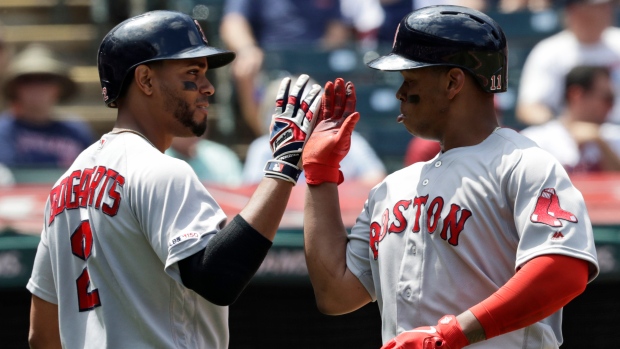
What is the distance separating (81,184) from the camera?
8.60 ft

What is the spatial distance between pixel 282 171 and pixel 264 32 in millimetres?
4741

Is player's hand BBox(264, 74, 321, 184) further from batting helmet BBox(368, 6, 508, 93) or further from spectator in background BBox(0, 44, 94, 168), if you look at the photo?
spectator in background BBox(0, 44, 94, 168)

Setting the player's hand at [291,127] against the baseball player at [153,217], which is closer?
the baseball player at [153,217]

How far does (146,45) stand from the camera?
8.67 feet

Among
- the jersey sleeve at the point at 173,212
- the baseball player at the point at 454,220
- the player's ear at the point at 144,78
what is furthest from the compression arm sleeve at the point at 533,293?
the player's ear at the point at 144,78

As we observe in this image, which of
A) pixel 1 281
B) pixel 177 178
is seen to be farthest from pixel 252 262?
pixel 1 281

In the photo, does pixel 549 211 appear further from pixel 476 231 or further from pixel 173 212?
pixel 173 212

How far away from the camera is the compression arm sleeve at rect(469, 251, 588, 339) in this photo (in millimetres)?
2246

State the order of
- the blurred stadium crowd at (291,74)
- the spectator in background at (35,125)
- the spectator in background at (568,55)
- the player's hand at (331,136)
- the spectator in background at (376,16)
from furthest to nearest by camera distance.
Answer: the spectator in background at (376,16), the spectator in background at (568,55), the spectator in background at (35,125), the blurred stadium crowd at (291,74), the player's hand at (331,136)

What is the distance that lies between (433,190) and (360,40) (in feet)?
16.6

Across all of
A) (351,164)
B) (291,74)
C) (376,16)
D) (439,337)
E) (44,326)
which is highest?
(439,337)

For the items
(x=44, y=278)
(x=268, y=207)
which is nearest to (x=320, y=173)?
(x=268, y=207)

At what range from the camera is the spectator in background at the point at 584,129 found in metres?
5.70

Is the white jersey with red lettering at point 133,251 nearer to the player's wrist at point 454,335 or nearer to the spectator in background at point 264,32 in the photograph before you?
the player's wrist at point 454,335
